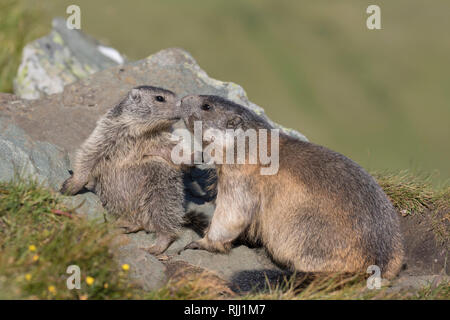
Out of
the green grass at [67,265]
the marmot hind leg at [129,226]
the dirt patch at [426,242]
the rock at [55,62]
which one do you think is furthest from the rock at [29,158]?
the dirt patch at [426,242]

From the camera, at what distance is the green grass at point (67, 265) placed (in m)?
5.58

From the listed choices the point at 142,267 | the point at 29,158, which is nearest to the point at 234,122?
the point at 142,267

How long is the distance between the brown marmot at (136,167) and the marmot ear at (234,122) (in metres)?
1.03

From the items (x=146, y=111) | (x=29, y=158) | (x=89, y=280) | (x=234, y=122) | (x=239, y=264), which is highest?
(x=146, y=111)

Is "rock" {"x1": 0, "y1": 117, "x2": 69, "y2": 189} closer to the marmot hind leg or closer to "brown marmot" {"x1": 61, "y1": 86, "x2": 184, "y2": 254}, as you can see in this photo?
"brown marmot" {"x1": 61, "y1": 86, "x2": 184, "y2": 254}

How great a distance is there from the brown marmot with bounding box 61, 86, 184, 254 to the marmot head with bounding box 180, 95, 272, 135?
514 millimetres

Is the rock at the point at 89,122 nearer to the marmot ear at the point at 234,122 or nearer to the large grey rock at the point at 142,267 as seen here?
the large grey rock at the point at 142,267

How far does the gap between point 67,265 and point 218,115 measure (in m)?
3.40

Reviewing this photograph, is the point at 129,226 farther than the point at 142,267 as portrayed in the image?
Yes

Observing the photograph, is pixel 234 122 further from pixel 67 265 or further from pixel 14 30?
pixel 14 30

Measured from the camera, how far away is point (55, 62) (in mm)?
13719
